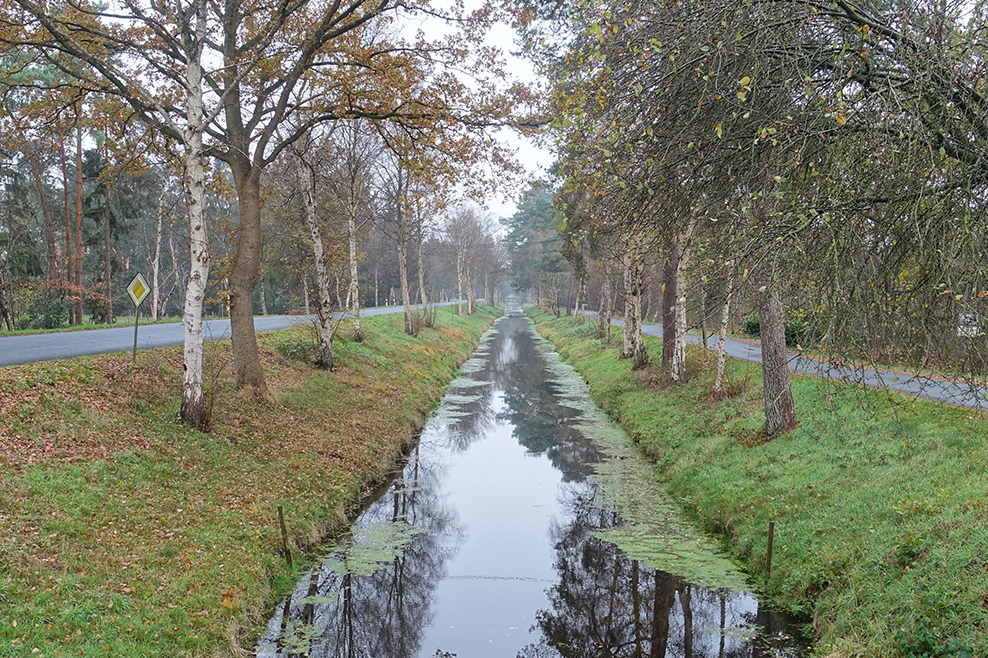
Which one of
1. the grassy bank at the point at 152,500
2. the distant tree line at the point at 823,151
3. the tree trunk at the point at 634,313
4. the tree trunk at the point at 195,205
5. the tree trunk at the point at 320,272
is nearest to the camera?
the distant tree line at the point at 823,151

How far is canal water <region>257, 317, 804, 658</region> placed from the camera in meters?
7.60

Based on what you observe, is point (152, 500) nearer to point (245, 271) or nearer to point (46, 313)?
point (245, 271)

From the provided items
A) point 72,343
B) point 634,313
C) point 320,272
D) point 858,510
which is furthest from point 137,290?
point 634,313

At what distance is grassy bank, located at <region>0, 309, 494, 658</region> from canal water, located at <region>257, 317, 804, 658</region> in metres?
0.82

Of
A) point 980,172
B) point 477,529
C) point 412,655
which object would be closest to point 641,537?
point 477,529

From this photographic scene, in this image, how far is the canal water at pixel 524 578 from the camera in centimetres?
760

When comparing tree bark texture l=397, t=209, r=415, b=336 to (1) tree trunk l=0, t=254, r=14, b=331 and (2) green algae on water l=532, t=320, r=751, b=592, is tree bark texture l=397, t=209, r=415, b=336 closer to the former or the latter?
(2) green algae on water l=532, t=320, r=751, b=592

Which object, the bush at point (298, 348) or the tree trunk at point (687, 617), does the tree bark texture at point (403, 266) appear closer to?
the bush at point (298, 348)

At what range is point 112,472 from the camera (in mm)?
8586

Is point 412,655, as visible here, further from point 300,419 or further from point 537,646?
point 300,419

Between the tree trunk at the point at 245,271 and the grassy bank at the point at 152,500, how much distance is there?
0.65 m

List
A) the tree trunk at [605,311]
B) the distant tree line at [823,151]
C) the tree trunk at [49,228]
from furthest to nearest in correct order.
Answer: the tree trunk at [605,311]
the tree trunk at [49,228]
the distant tree line at [823,151]

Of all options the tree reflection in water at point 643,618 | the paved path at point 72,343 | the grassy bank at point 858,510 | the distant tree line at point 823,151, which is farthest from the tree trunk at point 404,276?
the distant tree line at point 823,151

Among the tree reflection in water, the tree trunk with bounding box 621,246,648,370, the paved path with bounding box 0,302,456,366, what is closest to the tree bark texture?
the paved path with bounding box 0,302,456,366
